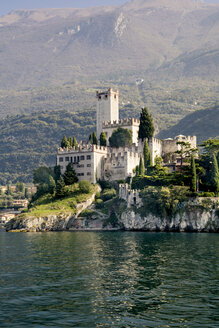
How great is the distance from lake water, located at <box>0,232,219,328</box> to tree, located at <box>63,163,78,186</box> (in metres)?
47.7

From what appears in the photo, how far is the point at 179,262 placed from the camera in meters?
44.0

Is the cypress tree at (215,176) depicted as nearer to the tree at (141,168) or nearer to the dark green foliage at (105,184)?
the tree at (141,168)

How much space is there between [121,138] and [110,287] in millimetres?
77501

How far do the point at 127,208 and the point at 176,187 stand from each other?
10.3 meters

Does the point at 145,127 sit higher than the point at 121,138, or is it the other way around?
the point at 145,127

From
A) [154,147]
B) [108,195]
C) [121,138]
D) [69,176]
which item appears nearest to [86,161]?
[69,176]

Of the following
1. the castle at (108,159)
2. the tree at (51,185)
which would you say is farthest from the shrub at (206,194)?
the tree at (51,185)

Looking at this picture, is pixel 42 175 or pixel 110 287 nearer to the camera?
pixel 110 287

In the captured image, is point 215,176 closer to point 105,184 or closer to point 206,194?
point 206,194

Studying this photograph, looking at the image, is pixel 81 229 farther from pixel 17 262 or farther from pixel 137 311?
pixel 137 311

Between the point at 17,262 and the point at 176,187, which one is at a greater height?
the point at 176,187

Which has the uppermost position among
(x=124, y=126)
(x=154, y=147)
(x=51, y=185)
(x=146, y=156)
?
(x=124, y=126)

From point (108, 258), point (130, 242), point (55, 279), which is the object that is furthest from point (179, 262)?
point (130, 242)

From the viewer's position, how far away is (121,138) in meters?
110
